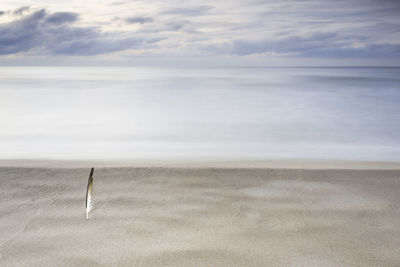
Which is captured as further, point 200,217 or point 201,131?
point 201,131

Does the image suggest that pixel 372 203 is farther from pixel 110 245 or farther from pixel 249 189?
pixel 110 245

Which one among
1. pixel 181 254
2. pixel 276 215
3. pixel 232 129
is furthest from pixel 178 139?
pixel 181 254

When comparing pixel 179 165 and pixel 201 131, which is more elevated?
pixel 179 165

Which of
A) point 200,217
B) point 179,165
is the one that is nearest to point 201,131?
point 179,165

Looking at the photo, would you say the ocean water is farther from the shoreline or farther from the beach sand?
the beach sand

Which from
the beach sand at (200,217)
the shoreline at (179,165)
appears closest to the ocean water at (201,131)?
the shoreline at (179,165)

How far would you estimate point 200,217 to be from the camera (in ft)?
5.50

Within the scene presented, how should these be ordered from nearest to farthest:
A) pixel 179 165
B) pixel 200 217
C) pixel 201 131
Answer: pixel 200 217 → pixel 179 165 → pixel 201 131

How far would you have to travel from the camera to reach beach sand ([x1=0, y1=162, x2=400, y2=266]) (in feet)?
4.36

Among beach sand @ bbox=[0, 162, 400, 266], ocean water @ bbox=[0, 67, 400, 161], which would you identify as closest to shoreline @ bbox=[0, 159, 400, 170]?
beach sand @ bbox=[0, 162, 400, 266]

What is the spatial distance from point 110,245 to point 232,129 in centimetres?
452

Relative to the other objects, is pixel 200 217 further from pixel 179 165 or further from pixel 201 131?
pixel 201 131

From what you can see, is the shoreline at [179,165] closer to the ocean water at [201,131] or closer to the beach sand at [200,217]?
the beach sand at [200,217]

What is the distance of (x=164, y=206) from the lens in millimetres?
1812
